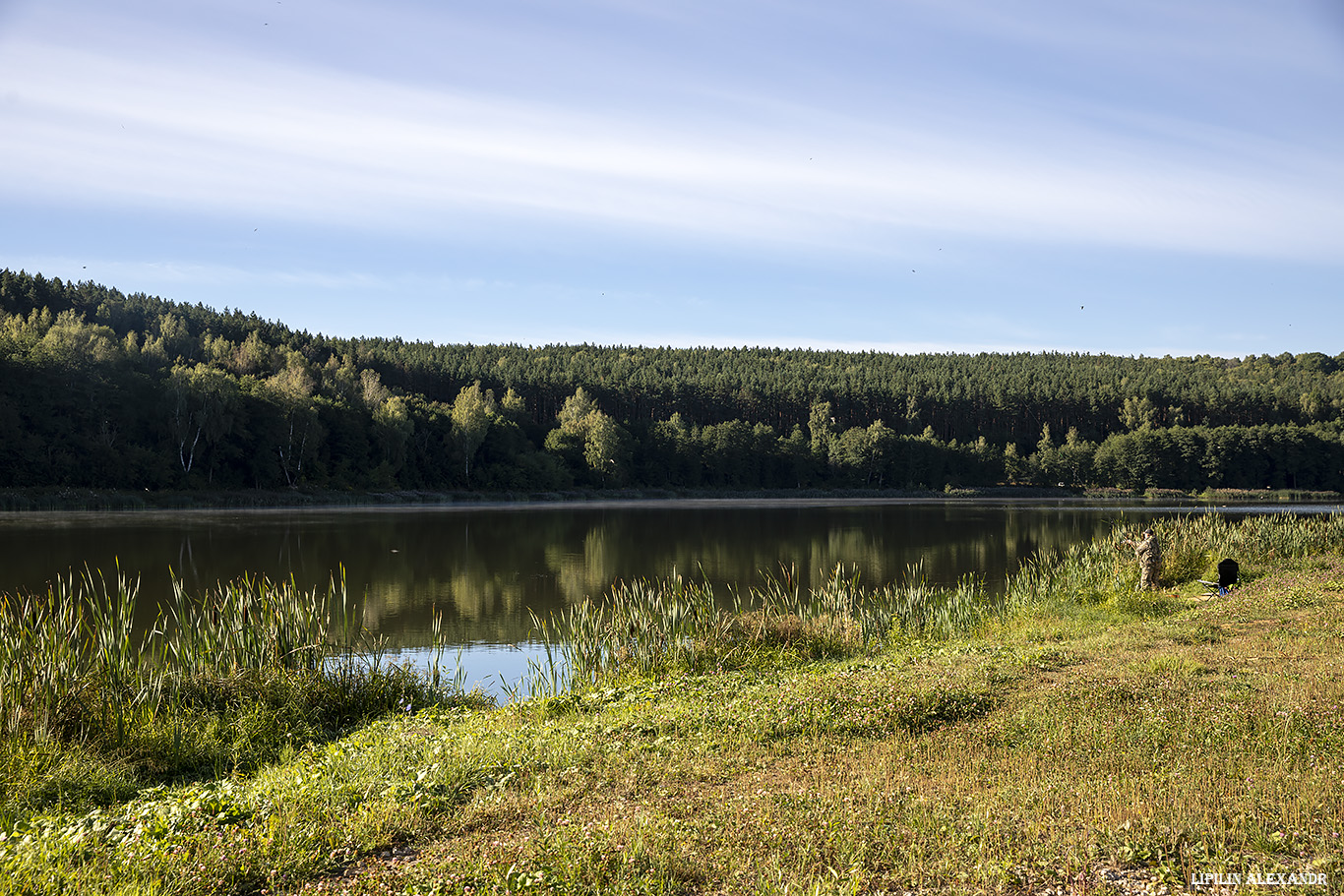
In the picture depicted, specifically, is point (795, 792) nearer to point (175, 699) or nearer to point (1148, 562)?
point (175, 699)

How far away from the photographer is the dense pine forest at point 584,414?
64.4 m

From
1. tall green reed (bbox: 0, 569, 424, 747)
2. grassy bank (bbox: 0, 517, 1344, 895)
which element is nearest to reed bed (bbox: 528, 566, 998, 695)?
grassy bank (bbox: 0, 517, 1344, 895)

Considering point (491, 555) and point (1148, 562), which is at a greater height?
point (1148, 562)

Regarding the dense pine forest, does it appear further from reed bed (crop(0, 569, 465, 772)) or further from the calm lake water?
reed bed (crop(0, 569, 465, 772))

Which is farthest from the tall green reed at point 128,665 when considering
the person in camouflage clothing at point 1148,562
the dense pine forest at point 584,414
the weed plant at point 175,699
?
the dense pine forest at point 584,414

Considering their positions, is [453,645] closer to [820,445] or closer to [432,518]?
[432,518]

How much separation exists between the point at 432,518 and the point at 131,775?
46.9 meters

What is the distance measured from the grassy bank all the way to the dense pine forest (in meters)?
61.7

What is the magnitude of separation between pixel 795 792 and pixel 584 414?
99.5 metres

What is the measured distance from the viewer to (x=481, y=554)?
31391 mm

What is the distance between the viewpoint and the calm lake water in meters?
20.0

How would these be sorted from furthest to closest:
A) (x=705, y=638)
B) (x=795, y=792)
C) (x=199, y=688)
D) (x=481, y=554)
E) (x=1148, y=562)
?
(x=481, y=554) < (x=1148, y=562) < (x=705, y=638) < (x=199, y=688) < (x=795, y=792)

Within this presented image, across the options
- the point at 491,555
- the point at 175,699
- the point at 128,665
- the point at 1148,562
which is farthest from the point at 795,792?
the point at 491,555

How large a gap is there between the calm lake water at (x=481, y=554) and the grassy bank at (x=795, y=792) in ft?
22.0
